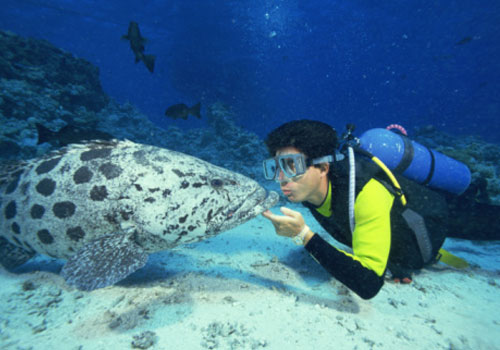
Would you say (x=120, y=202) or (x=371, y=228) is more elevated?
(x=120, y=202)

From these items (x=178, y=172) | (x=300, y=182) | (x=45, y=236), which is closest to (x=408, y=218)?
(x=300, y=182)

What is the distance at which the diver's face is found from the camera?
2.40 metres

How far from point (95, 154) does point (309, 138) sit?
2.40 m

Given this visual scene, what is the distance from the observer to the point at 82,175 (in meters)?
2.41

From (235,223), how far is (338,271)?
1.12 metres

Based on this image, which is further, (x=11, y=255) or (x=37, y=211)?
(x=11, y=255)

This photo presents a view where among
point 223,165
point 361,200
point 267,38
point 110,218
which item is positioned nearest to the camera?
point 361,200

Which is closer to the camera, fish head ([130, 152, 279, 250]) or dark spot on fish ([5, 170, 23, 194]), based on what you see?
fish head ([130, 152, 279, 250])

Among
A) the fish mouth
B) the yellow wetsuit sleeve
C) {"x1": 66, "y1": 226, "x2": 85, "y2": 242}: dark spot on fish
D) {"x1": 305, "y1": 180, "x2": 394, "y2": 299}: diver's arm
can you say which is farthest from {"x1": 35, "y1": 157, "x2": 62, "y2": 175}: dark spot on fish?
the yellow wetsuit sleeve

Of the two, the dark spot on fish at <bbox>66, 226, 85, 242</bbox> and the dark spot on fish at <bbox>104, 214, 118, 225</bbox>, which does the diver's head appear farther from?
the dark spot on fish at <bbox>66, 226, 85, 242</bbox>

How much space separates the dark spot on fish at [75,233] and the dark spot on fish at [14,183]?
1.03m

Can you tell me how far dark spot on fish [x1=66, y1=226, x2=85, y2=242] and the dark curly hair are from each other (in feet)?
7.58

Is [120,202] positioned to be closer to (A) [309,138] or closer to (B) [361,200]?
(A) [309,138]

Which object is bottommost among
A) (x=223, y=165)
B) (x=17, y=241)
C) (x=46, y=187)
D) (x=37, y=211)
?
(x=17, y=241)
